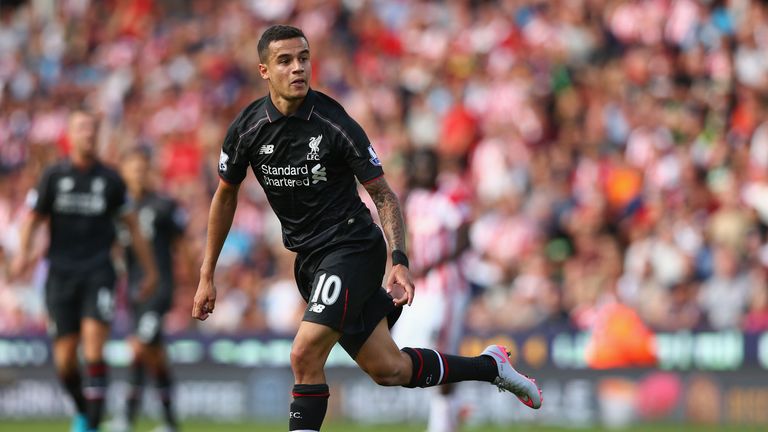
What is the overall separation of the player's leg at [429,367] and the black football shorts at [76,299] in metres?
4.60

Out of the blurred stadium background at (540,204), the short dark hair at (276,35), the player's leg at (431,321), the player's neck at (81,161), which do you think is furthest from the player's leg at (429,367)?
the blurred stadium background at (540,204)

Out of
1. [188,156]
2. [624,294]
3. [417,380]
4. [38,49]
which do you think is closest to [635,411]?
[624,294]

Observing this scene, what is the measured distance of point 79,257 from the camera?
12617 millimetres

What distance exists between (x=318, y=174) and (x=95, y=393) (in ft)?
16.3

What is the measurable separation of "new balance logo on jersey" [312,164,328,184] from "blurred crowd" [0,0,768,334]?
25.9 ft

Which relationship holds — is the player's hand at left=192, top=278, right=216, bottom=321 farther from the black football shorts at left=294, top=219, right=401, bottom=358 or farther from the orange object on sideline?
the orange object on sideline

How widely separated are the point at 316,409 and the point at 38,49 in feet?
66.2

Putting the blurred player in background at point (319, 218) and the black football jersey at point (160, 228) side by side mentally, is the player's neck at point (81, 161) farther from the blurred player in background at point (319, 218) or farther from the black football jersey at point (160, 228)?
the blurred player in background at point (319, 218)

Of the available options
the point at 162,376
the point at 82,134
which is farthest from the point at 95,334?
the point at 162,376

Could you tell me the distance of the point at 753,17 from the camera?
18.0 metres

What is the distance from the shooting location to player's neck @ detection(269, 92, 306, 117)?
324 inches

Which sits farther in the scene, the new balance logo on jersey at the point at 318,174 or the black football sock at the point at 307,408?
the new balance logo on jersey at the point at 318,174

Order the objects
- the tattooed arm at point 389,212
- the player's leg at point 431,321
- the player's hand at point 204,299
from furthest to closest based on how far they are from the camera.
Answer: the player's leg at point 431,321 < the player's hand at point 204,299 < the tattooed arm at point 389,212

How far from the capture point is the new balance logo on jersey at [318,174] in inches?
324
